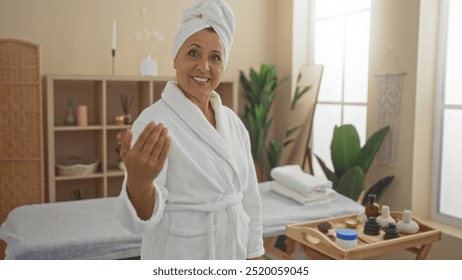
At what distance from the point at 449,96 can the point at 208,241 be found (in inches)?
75.1

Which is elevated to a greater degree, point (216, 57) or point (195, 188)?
point (216, 57)

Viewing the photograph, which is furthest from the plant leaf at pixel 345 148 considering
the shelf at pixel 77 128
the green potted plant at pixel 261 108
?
the shelf at pixel 77 128

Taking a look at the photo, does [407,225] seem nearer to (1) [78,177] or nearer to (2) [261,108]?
(2) [261,108]

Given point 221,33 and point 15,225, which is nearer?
point 221,33

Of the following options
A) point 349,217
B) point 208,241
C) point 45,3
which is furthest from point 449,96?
point 45,3

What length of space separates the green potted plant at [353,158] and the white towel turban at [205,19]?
179cm

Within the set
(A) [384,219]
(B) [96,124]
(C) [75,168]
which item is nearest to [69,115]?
(B) [96,124]

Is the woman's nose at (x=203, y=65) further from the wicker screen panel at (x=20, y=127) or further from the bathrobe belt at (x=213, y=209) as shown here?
the wicker screen panel at (x=20, y=127)

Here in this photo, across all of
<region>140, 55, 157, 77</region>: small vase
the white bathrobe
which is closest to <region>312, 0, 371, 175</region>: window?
<region>140, 55, 157, 77</region>: small vase

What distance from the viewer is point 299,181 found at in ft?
8.23

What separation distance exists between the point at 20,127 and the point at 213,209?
2.08m

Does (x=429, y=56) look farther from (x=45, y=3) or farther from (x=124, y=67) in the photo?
(x=45, y=3)

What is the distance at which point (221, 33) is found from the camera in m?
1.02

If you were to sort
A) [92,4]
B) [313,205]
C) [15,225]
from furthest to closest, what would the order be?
[92,4]
[313,205]
[15,225]
